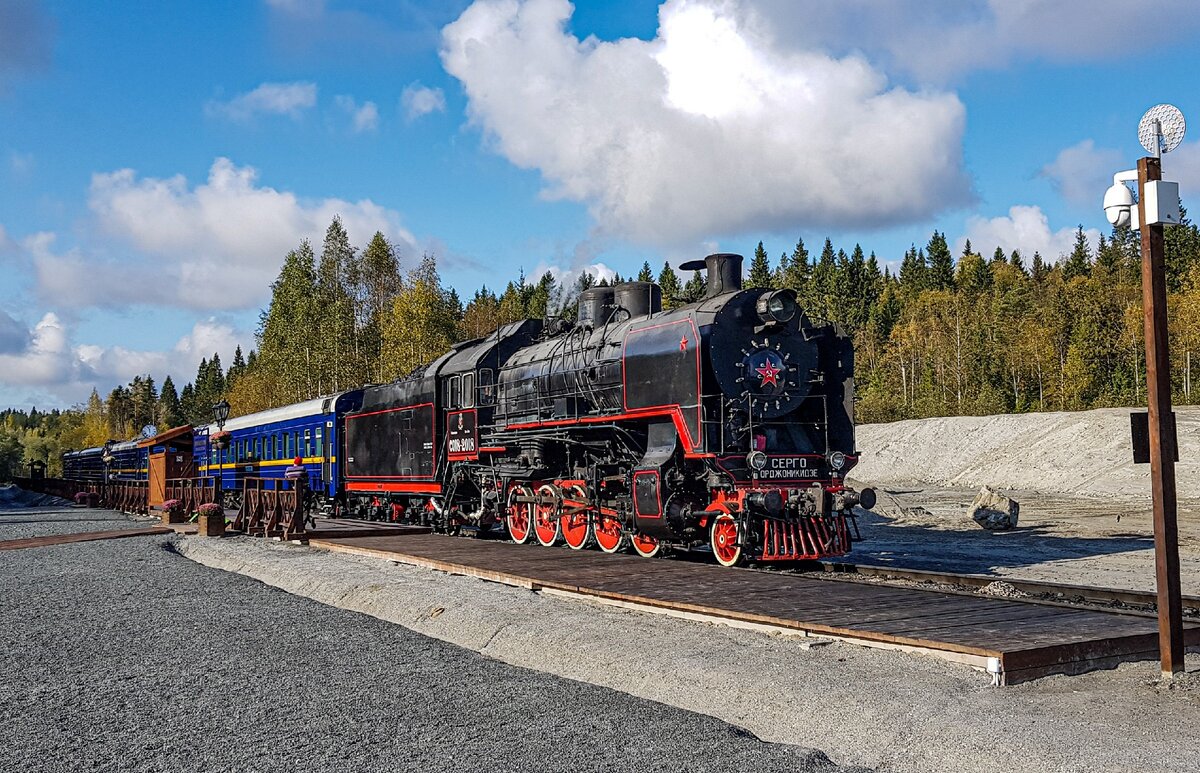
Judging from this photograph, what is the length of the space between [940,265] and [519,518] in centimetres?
9240

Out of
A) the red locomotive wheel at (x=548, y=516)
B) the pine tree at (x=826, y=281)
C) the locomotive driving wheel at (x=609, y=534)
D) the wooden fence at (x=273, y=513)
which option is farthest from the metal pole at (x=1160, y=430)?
the pine tree at (x=826, y=281)

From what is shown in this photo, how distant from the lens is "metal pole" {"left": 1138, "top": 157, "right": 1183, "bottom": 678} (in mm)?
6832

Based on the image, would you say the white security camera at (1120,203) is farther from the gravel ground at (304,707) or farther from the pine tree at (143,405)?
the pine tree at (143,405)

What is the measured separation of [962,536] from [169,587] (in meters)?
15.4

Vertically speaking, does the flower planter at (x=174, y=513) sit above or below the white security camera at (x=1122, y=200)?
below

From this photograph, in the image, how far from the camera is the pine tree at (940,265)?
Answer: 100125mm

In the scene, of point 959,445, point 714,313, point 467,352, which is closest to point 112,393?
point 959,445

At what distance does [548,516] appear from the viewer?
1653 centimetres

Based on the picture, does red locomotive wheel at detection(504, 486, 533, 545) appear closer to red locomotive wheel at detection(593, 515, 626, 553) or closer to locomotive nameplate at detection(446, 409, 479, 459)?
locomotive nameplate at detection(446, 409, 479, 459)

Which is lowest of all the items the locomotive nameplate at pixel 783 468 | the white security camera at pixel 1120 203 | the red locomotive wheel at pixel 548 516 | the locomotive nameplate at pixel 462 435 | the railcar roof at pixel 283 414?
the red locomotive wheel at pixel 548 516

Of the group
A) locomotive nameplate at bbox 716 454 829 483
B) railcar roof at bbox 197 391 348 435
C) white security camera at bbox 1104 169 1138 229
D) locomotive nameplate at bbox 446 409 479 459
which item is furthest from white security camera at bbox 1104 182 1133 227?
railcar roof at bbox 197 391 348 435

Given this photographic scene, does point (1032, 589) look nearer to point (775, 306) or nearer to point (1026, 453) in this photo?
point (775, 306)

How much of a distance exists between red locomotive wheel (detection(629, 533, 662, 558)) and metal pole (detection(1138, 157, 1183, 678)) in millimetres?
8298

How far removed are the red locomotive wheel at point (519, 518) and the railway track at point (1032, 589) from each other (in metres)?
6.02
